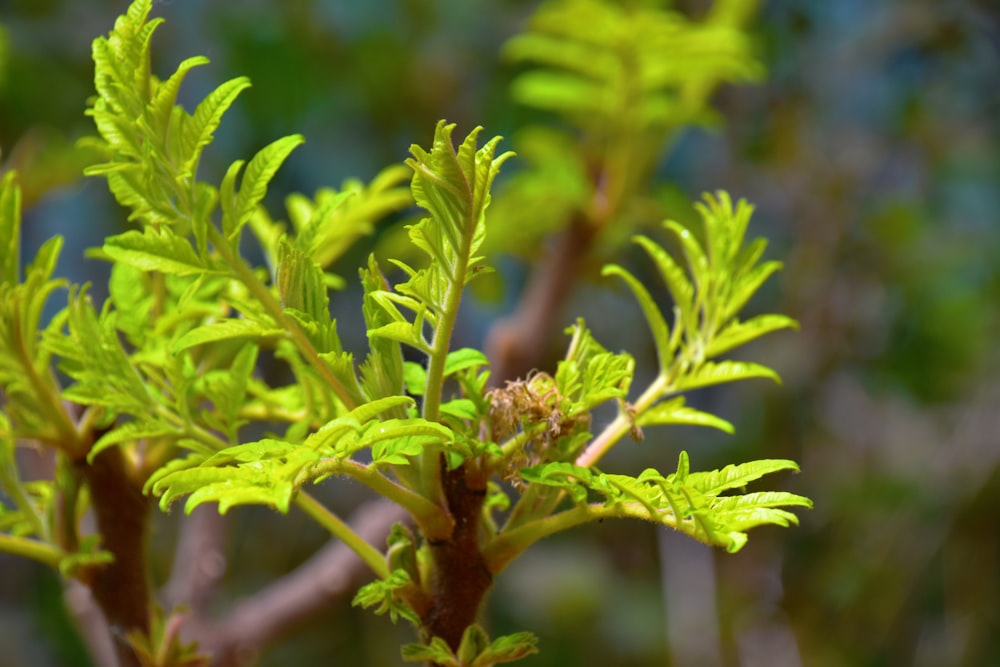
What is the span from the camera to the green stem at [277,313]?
25cm

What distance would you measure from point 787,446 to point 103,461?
3.17ft

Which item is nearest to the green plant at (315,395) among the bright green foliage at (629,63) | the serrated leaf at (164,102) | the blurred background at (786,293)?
the serrated leaf at (164,102)

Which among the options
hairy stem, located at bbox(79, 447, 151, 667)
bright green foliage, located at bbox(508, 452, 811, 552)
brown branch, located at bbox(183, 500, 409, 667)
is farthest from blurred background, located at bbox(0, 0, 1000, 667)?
bright green foliage, located at bbox(508, 452, 811, 552)

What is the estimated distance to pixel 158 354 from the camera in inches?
11.8

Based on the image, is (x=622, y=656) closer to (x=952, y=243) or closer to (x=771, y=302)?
(x=771, y=302)

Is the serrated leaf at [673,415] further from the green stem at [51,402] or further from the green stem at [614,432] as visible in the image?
the green stem at [51,402]

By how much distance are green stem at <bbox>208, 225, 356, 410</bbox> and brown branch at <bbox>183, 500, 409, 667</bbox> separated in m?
0.28

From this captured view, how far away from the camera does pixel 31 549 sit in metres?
0.30

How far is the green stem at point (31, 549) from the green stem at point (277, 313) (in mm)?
113

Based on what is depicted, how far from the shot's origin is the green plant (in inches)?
8.9

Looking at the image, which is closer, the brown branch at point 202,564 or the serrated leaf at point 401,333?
the serrated leaf at point 401,333

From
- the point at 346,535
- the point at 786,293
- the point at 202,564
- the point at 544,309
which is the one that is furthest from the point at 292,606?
the point at 786,293

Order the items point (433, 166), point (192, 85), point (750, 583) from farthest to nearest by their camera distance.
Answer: point (750, 583), point (192, 85), point (433, 166)

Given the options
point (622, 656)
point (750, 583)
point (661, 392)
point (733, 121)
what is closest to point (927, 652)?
point (750, 583)
